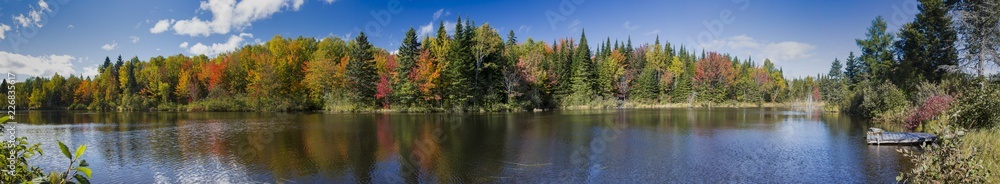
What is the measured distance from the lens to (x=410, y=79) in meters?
50.3

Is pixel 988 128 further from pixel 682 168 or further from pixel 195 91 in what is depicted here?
pixel 195 91

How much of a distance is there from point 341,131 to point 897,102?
38880mm

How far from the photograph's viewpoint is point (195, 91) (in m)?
66.9

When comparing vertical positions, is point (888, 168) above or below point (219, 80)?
below

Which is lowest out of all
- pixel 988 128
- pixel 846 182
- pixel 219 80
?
pixel 846 182

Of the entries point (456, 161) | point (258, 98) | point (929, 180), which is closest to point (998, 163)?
point (929, 180)

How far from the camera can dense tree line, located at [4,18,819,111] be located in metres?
51.3

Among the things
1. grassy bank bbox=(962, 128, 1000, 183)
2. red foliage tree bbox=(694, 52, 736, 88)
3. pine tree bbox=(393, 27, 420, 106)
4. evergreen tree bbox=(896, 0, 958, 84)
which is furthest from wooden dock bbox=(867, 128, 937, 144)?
red foliage tree bbox=(694, 52, 736, 88)

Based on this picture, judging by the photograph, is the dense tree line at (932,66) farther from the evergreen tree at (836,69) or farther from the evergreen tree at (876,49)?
the evergreen tree at (836,69)

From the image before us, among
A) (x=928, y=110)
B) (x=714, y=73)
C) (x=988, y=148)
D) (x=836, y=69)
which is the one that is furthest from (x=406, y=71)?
(x=836, y=69)

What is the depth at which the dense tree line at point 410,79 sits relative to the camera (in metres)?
51.3

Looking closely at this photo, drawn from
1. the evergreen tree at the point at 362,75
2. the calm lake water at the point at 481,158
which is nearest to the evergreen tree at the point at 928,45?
the calm lake water at the point at 481,158

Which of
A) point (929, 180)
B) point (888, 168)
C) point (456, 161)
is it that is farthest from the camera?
point (456, 161)

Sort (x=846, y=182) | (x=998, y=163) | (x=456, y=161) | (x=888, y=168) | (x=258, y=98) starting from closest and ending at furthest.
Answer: (x=998, y=163)
(x=846, y=182)
(x=888, y=168)
(x=456, y=161)
(x=258, y=98)
